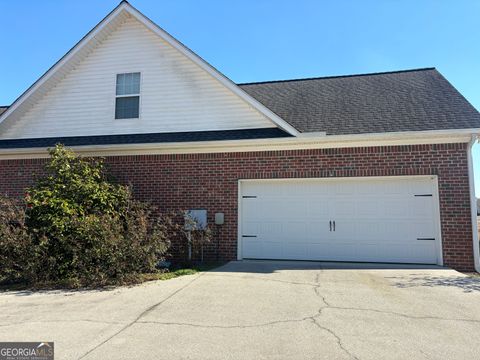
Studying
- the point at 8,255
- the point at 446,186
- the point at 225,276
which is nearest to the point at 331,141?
the point at 446,186

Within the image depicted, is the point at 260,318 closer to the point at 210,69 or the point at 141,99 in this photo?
the point at 210,69

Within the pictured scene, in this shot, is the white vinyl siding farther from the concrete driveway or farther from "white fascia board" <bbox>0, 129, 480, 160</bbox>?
the concrete driveway

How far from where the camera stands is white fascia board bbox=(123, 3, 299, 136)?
9.51 meters

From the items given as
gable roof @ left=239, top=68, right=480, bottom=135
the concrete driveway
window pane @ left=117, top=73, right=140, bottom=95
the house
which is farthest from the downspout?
window pane @ left=117, top=73, right=140, bottom=95

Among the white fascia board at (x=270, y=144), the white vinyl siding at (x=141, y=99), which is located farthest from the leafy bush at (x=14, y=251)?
the white vinyl siding at (x=141, y=99)

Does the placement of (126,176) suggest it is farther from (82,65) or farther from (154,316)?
(154,316)

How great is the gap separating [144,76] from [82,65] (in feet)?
7.21

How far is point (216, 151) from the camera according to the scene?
31.7ft

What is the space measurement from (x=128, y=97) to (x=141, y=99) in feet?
1.58

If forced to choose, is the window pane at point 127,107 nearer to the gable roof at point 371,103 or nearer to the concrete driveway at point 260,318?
the gable roof at point 371,103

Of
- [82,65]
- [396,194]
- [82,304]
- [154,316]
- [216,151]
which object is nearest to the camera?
[154,316]

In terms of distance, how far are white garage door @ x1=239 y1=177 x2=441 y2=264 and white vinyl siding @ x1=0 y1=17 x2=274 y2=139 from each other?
2.20m

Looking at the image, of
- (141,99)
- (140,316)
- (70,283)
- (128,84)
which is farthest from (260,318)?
(128,84)

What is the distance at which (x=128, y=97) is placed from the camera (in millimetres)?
10992
